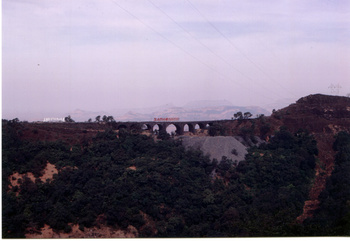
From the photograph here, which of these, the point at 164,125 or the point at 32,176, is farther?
the point at 164,125

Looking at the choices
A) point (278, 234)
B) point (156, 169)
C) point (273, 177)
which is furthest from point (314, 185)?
point (278, 234)

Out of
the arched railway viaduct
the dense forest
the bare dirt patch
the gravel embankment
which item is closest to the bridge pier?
the arched railway viaduct

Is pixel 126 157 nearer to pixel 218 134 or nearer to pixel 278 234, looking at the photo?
pixel 218 134

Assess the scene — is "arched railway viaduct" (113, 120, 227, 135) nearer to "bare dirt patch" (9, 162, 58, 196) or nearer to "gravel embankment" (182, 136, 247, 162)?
"gravel embankment" (182, 136, 247, 162)

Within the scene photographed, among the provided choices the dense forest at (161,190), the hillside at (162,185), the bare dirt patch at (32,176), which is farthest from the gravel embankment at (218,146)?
the bare dirt patch at (32,176)

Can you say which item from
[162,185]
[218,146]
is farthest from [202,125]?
[162,185]

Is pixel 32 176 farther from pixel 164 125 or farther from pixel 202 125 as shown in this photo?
pixel 202 125

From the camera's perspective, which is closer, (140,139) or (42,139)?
(42,139)
